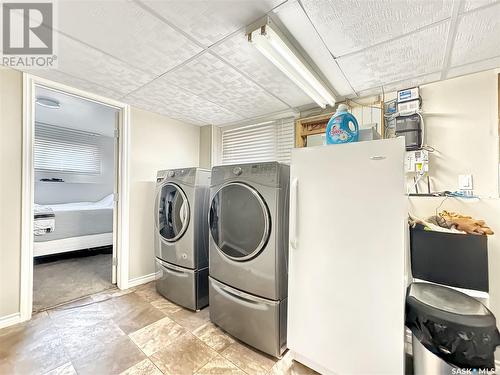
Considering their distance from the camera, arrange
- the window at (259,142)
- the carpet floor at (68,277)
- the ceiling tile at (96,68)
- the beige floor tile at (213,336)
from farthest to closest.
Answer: the window at (259,142) < the carpet floor at (68,277) < the beige floor tile at (213,336) < the ceiling tile at (96,68)

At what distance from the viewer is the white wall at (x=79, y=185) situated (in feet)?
14.8

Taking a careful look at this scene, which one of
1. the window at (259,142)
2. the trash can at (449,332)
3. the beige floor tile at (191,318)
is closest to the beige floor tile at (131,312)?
the beige floor tile at (191,318)

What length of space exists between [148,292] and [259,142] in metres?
Answer: 2.42

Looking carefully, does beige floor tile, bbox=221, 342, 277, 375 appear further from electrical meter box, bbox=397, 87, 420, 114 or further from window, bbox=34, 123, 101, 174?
window, bbox=34, 123, 101, 174

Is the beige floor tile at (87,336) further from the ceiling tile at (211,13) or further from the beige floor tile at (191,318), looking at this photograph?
the ceiling tile at (211,13)

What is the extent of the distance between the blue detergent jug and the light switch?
3.39ft

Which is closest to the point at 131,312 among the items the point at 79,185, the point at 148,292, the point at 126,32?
the point at 148,292

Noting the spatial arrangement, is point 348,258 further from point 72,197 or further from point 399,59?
point 72,197

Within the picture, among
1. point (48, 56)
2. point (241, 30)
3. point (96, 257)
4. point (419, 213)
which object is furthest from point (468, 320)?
point (96, 257)

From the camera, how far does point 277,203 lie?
1577mm

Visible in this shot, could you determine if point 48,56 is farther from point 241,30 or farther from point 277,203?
point 277,203

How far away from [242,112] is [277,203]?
1.76 metres

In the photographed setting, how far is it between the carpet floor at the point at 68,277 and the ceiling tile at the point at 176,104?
231cm

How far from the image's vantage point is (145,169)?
289 cm
